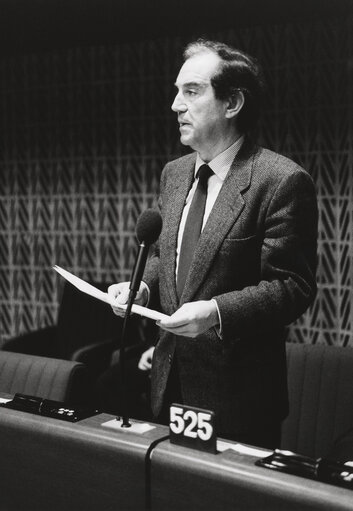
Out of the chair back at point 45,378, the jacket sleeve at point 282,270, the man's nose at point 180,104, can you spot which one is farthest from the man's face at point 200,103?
the chair back at point 45,378

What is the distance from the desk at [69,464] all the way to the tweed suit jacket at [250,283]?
32 cm

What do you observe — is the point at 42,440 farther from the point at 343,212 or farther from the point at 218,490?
the point at 343,212

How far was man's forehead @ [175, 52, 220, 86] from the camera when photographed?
6.49 ft

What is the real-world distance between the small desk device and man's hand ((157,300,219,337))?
11.3 inches

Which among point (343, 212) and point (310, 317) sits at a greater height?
point (343, 212)

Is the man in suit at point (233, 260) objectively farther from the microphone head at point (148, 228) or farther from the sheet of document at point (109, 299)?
the microphone head at point (148, 228)

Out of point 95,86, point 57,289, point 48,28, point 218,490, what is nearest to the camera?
point 218,490

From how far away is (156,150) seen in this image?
433cm

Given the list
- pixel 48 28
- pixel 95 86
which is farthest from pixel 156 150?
pixel 48 28

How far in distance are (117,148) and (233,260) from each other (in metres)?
2.70

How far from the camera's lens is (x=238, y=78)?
2010 mm

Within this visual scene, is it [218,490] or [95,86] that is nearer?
[218,490]

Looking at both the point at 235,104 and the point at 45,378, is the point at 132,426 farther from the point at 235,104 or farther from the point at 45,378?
the point at 45,378

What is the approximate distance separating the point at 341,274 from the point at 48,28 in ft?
6.58
